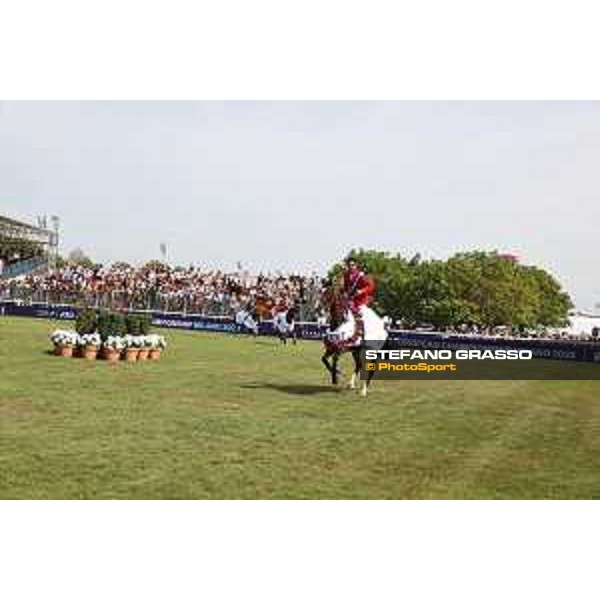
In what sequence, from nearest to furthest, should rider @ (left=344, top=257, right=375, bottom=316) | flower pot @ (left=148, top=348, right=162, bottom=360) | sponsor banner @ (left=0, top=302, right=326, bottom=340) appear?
rider @ (left=344, top=257, right=375, bottom=316), sponsor banner @ (left=0, top=302, right=326, bottom=340), flower pot @ (left=148, top=348, right=162, bottom=360)

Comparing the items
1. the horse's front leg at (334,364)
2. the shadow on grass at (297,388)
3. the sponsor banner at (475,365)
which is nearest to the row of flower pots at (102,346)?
the shadow on grass at (297,388)

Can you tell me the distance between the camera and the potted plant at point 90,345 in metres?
18.6

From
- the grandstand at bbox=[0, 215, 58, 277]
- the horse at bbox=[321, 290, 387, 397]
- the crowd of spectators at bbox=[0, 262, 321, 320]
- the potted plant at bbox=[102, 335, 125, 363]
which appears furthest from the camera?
the potted plant at bbox=[102, 335, 125, 363]

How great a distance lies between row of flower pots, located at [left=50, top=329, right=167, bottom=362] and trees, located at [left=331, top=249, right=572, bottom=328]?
287 inches

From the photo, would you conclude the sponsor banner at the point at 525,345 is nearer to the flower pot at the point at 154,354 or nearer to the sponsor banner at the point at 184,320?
the sponsor banner at the point at 184,320

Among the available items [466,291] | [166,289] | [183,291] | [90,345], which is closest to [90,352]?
[90,345]

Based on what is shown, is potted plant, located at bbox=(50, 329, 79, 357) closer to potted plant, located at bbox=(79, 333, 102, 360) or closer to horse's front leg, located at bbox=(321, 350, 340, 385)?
potted plant, located at bbox=(79, 333, 102, 360)

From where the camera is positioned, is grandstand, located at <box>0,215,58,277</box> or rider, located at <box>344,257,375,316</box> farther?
rider, located at <box>344,257,375,316</box>

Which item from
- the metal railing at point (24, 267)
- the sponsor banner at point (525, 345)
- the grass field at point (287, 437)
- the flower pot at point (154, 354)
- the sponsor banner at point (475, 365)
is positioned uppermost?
the metal railing at point (24, 267)

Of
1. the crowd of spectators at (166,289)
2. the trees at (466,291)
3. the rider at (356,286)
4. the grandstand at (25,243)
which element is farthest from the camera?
the crowd of spectators at (166,289)

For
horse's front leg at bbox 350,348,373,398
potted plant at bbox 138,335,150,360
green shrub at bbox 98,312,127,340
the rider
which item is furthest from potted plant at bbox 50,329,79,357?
the rider

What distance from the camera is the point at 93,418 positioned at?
36.4 feet

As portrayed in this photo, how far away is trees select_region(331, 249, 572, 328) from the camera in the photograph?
33.9ft
